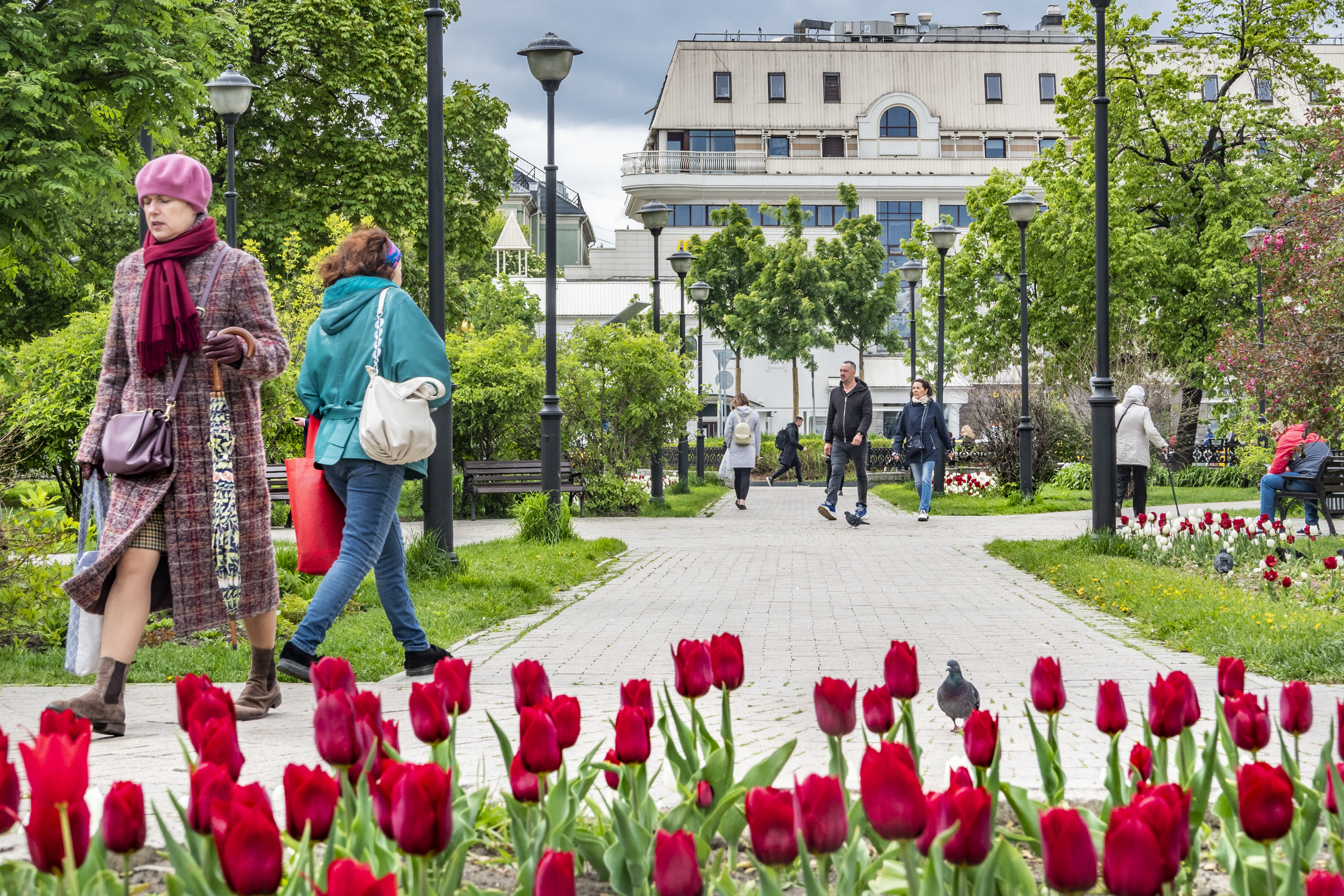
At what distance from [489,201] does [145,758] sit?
29520mm

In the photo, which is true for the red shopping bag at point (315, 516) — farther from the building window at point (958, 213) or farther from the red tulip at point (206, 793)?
the building window at point (958, 213)

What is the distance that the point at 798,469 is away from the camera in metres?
31.8

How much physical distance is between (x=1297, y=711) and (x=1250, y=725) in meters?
0.19

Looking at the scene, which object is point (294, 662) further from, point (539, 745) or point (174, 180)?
point (539, 745)

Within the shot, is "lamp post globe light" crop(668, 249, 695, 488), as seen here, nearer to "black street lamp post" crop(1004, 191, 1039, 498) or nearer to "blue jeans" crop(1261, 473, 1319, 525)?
"black street lamp post" crop(1004, 191, 1039, 498)

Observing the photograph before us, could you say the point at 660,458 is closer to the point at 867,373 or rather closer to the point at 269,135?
the point at 269,135

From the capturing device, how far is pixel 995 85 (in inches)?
2516

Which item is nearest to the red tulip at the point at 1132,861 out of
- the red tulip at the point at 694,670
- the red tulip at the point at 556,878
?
the red tulip at the point at 556,878

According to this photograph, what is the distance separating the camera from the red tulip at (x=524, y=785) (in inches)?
87.7

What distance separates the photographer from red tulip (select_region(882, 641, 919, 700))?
8.09 feet

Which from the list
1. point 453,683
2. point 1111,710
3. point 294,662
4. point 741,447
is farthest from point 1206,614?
point 741,447

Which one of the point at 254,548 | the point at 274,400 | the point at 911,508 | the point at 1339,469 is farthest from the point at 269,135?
the point at 254,548

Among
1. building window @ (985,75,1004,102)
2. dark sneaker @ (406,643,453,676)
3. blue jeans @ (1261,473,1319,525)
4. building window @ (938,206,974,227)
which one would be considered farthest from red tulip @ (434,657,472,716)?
building window @ (985,75,1004,102)

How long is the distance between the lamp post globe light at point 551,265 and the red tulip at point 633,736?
1119 cm
